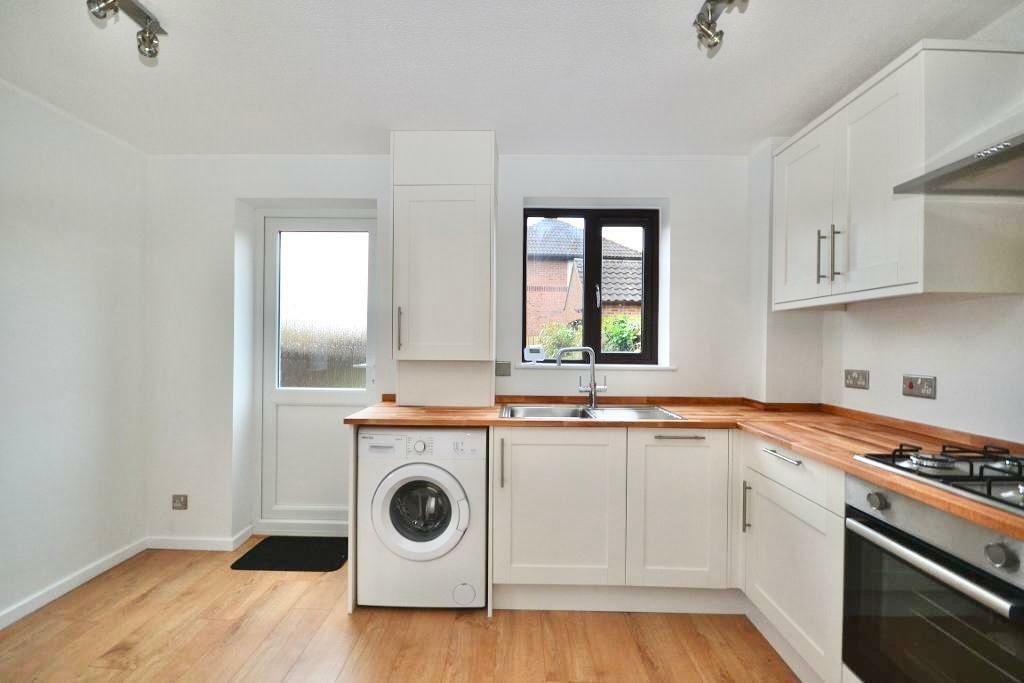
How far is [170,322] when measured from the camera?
2.87 m

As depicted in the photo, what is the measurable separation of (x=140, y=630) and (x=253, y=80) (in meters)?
2.42

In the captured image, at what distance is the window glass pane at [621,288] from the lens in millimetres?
2990

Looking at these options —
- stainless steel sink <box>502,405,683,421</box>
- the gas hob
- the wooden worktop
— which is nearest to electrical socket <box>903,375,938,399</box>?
the wooden worktop

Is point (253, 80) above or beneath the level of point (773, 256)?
above

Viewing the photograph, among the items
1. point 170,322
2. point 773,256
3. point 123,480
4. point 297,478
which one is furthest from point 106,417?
point 773,256

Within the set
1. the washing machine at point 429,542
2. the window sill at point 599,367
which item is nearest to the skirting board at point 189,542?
the washing machine at point 429,542

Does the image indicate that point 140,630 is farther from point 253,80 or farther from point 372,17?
point 372,17

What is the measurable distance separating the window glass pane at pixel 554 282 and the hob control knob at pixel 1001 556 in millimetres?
2103

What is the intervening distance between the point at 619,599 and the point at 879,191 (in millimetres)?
2022

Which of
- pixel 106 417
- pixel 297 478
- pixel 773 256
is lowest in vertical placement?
pixel 297 478

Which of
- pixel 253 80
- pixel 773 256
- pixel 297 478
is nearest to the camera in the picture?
pixel 253 80

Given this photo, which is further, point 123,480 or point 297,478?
point 297,478

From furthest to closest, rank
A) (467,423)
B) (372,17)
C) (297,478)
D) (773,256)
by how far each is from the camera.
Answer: (297,478)
(773,256)
(467,423)
(372,17)

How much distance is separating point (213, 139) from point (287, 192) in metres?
0.44
